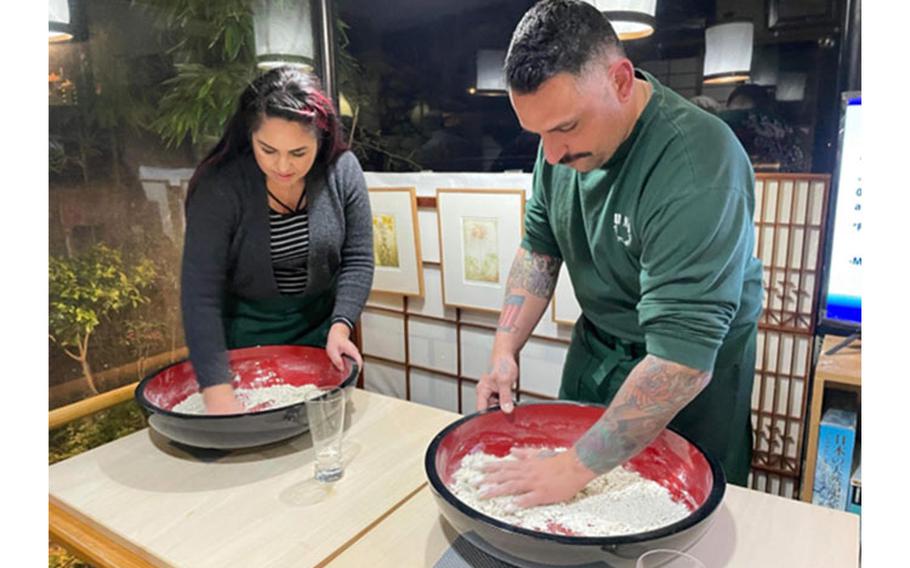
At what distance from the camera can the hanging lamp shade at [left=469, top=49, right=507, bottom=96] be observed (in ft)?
5.82

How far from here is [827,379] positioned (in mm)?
1521

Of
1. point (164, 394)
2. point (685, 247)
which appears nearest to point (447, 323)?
point (164, 394)

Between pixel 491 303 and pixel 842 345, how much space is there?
109 centimetres

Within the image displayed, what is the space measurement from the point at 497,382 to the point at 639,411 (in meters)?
0.42

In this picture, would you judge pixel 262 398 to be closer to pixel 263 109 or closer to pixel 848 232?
pixel 263 109

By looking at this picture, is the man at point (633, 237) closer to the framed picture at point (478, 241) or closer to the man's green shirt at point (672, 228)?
the man's green shirt at point (672, 228)

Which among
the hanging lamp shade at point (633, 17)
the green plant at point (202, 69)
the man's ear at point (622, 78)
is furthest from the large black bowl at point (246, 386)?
the hanging lamp shade at point (633, 17)

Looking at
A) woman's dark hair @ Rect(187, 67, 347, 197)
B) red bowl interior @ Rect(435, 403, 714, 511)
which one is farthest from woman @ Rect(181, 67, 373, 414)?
red bowl interior @ Rect(435, 403, 714, 511)

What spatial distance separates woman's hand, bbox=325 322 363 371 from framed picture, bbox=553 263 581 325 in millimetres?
816

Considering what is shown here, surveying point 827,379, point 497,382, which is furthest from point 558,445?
point 827,379

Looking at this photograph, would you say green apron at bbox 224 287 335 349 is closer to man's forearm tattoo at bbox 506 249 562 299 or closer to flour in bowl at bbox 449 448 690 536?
man's forearm tattoo at bbox 506 249 562 299

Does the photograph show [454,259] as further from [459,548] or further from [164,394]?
[459,548]

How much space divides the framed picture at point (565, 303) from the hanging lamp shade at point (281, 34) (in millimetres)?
1063

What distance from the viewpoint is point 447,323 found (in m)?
2.32
